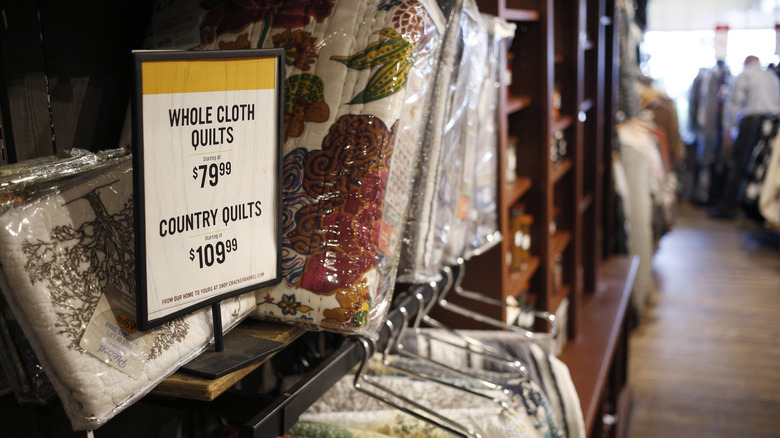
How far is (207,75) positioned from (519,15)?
1380mm

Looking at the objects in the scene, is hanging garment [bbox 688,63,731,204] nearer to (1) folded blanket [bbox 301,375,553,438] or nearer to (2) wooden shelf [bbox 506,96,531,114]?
(2) wooden shelf [bbox 506,96,531,114]

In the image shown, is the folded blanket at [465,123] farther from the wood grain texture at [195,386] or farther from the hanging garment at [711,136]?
the hanging garment at [711,136]

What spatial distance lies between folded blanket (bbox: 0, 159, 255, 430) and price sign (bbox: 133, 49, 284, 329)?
0.12ft

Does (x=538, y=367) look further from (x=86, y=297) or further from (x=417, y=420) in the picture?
(x=86, y=297)

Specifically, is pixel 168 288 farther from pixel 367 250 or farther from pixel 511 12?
pixel 511 12

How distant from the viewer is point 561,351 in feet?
8.30

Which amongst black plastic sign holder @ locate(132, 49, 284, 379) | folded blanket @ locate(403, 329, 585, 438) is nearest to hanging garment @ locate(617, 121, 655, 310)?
folded blanket @ locate(403, 329, 585, 438)

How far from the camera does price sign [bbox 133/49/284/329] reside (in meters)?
0.59

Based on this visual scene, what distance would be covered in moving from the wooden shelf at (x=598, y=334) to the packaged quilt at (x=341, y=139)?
1.23 metres

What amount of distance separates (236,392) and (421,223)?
0.37 m

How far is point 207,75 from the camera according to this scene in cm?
63

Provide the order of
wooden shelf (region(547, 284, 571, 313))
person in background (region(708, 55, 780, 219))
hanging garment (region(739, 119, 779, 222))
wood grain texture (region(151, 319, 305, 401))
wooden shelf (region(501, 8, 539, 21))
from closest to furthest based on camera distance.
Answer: wood grain texture (region(151, 319, 305, 401)) < wooden shelf (region(501, 8, 539, 21)) < wooden shelf (region(547, 284, 571, 313)) < hanging garment (region(739, 119, 779, 222)) < person in background (region(708, 55, 780, 219))

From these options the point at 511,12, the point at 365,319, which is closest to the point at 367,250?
the point at 365,319

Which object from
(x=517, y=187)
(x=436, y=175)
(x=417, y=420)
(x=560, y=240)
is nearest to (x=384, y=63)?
(x=436, y=175)
